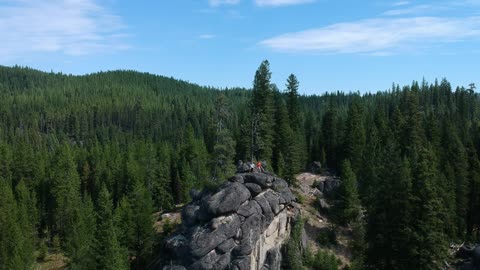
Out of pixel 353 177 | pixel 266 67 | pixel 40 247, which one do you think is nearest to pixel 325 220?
pixel 353 177

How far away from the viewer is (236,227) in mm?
48719

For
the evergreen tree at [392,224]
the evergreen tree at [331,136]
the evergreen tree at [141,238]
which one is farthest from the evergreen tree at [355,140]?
the evergreen tree at [141,238]

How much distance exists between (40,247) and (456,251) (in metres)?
60.3

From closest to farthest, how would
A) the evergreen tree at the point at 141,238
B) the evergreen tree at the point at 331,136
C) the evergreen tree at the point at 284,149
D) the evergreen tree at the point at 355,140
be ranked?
the evergreen tree at the point at 141,238
the evergreen tree at the point at 284,149
the evergreen tree at the point at 355,140
the evergreen tree at the point at 331,136

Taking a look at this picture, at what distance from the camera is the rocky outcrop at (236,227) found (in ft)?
156

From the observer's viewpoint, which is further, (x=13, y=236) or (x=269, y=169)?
(x=269, y=169)

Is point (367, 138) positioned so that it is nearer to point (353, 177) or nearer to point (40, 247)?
point (353, 177)

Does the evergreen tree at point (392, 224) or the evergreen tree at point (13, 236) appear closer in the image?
the evergreen tree at point (392, 224)

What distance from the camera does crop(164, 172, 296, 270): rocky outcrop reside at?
4747 centimetres

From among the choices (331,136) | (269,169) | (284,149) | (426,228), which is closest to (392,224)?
(426,228)

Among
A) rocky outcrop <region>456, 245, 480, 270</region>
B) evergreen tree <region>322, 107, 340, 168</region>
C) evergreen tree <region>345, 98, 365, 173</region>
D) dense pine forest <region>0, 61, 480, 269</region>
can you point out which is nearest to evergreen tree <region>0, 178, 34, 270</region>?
dense pine forest <region>0, 61, 480, 269</region>

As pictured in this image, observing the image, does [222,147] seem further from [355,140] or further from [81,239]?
[355,140]

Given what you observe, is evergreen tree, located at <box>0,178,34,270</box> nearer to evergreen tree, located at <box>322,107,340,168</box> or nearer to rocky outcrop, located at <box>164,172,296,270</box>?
rocky outcrop, located at <box>164,172,296,270</box>

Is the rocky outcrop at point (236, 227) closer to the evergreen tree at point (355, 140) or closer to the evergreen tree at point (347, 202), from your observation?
the evergreen tree at point (347, 202)
